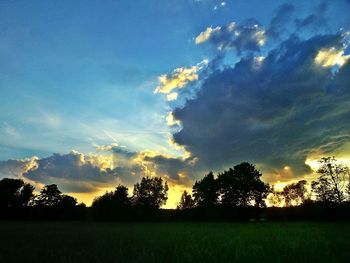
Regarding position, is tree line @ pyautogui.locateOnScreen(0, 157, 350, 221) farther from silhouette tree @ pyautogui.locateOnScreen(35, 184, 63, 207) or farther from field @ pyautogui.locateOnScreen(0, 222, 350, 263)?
field @ pyautogui.locateOnScreen(0, 222, 350, 263)

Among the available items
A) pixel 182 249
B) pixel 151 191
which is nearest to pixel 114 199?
pixel 151 191

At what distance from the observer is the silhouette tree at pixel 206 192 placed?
109 m

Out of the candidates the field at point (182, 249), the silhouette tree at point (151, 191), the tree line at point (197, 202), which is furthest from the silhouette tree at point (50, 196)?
the field at point (182, 249)

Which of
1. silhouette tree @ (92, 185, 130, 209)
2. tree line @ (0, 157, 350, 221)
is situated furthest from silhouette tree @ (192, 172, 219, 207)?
silhouette tree @ (92, 185, 130, 209)

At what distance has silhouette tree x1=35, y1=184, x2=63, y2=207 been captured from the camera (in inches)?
4756

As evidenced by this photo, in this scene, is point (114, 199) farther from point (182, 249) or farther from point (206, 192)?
point (182, 249)

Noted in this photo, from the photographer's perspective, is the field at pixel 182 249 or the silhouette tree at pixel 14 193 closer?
the field at pixel 182 249

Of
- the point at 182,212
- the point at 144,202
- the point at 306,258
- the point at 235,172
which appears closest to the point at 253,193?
the point at 235,172

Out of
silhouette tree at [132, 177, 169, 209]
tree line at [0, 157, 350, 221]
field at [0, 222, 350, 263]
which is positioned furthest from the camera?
silhouette tree at [132, 177, 169, 209]

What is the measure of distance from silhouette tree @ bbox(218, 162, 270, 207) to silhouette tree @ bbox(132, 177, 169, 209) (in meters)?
38.9

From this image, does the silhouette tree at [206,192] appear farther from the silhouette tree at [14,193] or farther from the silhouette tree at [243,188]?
the silhouette tree at [14,193]

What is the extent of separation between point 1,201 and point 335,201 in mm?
109996

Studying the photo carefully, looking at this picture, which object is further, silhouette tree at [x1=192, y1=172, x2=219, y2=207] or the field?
silhouette tree at [x1=192, y1=172, x2=219, y2=207]

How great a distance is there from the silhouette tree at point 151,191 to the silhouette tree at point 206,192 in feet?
86.2
